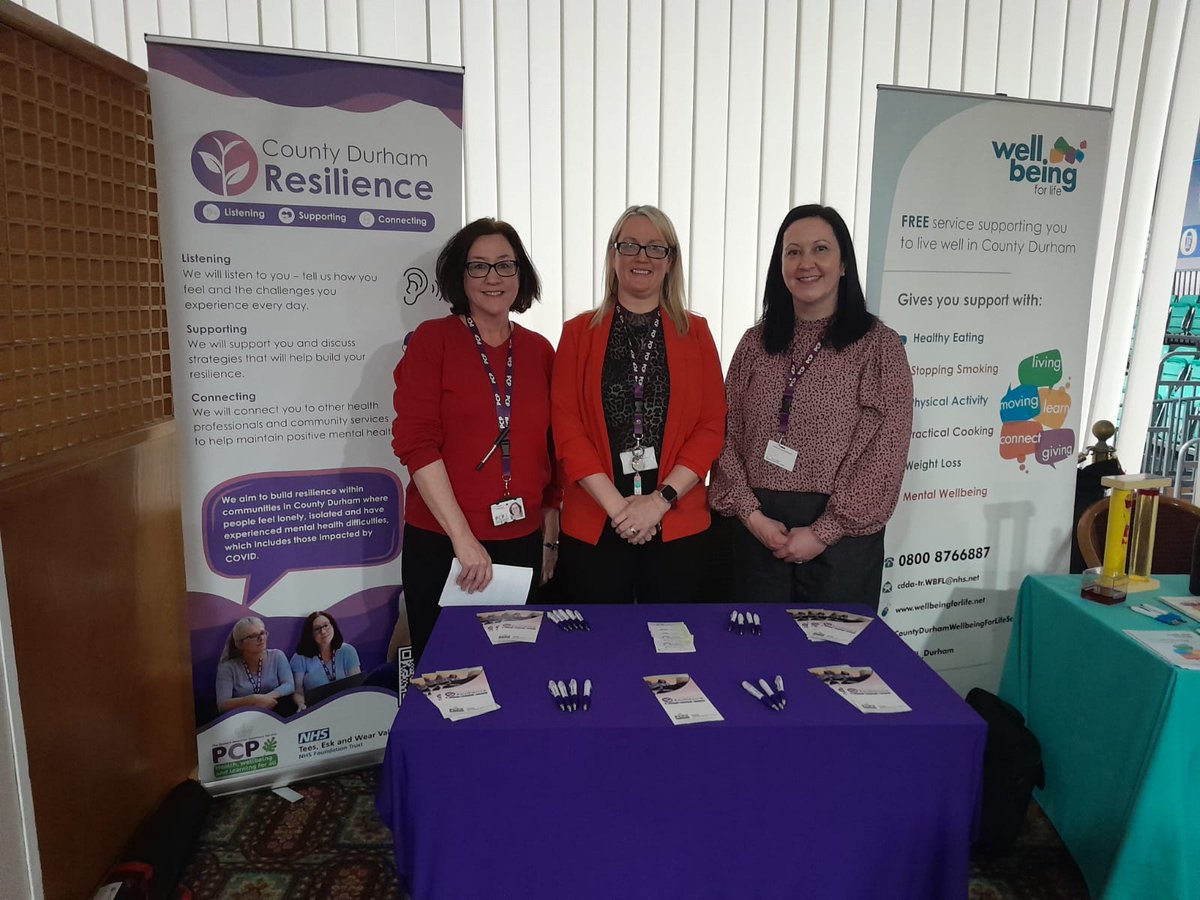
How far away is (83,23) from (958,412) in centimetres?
347

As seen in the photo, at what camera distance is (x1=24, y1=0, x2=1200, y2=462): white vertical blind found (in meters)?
3.03

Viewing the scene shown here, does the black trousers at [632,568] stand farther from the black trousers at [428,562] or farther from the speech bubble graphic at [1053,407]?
the speech bubble graphic at [1053,407]

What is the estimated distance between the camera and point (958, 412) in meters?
2.55

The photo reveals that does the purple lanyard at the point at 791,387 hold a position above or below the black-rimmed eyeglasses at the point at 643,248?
below

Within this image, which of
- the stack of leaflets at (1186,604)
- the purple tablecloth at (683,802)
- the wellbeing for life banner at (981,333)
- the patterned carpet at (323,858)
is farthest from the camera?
the wellbeing for life banner at (981,333)

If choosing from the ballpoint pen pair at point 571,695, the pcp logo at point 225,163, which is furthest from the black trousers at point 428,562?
the pcp logo at point 225,163

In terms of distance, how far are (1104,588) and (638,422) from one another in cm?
121

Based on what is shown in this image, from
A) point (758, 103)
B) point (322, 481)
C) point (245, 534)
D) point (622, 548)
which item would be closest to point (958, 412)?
point (622, 548)

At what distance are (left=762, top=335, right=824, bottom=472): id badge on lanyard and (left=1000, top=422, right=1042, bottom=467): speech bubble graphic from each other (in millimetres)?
1007

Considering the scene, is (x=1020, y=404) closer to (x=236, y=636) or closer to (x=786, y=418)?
(x=786, y=418)

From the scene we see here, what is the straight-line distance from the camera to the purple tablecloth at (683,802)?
1.18m

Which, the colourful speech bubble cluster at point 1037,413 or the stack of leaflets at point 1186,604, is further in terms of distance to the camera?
the colourful speech bubble cluster at point 1037,413

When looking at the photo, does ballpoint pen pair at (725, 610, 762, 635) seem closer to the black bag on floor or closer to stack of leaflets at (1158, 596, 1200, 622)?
the black bag on floor

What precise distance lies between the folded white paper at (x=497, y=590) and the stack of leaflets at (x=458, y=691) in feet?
1.45
